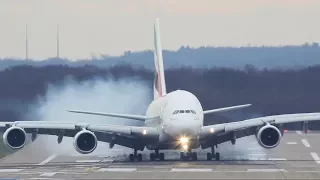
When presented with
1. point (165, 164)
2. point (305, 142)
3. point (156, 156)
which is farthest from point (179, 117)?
point (305, 142)

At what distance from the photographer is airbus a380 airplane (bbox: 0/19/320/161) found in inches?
1735

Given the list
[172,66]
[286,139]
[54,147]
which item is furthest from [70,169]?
[286,139]

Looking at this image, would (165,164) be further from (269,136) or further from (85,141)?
(269,136)

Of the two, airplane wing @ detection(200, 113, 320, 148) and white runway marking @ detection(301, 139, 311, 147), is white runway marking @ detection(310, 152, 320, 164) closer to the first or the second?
airplane wing @ detection(200, 113, 320, 148)

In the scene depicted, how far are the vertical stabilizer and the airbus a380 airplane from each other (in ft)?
18.3

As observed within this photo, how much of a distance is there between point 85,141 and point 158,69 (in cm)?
1148

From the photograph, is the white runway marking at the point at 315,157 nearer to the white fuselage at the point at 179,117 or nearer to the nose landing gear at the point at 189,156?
the nose landing gear at the point at 189,156

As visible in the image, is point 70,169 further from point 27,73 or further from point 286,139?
point 286,139

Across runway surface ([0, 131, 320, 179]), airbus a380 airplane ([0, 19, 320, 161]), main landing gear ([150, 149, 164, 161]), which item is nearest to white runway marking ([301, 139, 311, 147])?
runway surface ([0, 131, 320, 179])

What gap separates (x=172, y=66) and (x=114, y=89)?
3872 mm

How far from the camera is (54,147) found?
188ft

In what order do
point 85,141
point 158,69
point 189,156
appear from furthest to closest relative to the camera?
point 158,69
point 189,156
point 85,141

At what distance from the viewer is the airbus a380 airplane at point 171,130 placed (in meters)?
44.1

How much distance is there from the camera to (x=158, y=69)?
5538cm
